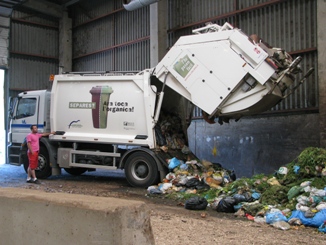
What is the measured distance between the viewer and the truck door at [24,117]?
11.0 m

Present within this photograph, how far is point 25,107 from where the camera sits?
11.2 m

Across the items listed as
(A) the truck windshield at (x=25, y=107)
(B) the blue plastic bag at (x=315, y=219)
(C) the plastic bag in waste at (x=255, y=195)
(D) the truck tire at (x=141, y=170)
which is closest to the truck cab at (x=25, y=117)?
(A) the truck windshield at (x=25, y=107)

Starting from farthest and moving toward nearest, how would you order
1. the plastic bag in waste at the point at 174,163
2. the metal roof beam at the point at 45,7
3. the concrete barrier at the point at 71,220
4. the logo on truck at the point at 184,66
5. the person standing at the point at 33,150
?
the metal roof beam at the point at 45,7, the person standing at the point at 33,150, the plastic bag in waste at the point at 174,163, the logo on truck at the point at 184,66, the concrete barrier at the point at 71,220

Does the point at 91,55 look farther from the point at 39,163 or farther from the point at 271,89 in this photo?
the point at 271,89

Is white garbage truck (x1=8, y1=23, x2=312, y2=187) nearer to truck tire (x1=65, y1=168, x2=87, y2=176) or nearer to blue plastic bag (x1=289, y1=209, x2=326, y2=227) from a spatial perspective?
truck tire (x1=65, y1=168, x2=87, y2=176)

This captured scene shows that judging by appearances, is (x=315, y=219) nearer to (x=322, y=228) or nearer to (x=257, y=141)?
(x=322, y=228)

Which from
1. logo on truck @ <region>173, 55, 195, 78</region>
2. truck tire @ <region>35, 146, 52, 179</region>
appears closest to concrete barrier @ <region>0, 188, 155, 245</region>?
logo on truck @ <region>173, 55, 195, 78</region>

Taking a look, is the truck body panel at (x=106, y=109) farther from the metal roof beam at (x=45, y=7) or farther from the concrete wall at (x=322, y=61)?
the metal roof beam at (x=45, y=7)

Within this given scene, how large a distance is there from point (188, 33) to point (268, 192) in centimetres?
786

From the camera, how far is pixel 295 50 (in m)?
10.4

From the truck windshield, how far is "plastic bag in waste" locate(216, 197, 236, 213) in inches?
263

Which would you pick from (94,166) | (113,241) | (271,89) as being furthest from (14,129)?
(113,241)

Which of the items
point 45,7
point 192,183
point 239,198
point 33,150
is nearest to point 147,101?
point 192,183

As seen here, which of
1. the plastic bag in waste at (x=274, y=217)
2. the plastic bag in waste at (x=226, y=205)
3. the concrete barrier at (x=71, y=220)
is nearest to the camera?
the concrete barrier at (x=71, y=220)
